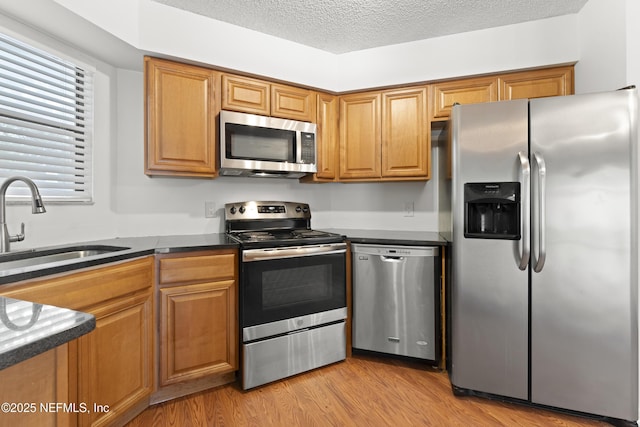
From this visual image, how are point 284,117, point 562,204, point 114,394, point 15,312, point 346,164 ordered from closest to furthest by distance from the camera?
point 15,312, point 114,394, point 562,204, point 284,117, point 346,164

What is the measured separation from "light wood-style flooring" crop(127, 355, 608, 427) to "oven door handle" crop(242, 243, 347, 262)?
2.74 ft

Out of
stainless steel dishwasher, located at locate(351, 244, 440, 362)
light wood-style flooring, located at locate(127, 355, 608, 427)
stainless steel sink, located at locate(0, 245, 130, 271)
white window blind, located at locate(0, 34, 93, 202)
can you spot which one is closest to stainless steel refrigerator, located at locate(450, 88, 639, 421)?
light wood-style flooring, located at locate(127, 355, 608, 427)

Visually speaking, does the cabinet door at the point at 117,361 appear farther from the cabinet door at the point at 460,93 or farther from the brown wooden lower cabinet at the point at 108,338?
the cabinet door at the point at 460,93

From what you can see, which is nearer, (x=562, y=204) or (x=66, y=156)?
(x=562, y=204)

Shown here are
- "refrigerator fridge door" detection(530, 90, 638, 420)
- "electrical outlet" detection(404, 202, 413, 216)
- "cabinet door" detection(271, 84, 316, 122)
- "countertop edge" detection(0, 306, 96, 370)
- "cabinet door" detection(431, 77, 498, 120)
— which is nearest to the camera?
"countertop edge" detection(0, 306, 96, 370)

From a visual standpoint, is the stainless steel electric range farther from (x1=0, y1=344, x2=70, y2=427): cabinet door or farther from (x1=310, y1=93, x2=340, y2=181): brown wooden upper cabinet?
(x1=0, y1=344, x2=70, y2=427): cabinet door

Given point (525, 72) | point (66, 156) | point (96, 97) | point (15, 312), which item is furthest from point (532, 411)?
point (96, 97)

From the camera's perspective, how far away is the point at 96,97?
7.33 ft

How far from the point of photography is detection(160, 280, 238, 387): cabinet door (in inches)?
76.0

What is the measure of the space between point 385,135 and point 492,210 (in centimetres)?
108

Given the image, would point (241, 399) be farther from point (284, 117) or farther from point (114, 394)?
point (284, 117)

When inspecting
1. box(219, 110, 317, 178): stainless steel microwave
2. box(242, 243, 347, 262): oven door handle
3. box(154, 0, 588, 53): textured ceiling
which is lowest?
box(242, 243, 347, 262): oven door handle

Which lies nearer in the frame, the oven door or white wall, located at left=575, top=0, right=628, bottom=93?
white wall, located at left=575, top=0, right=628, bottom=93

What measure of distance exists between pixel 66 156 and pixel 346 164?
→ 1.98 metres
